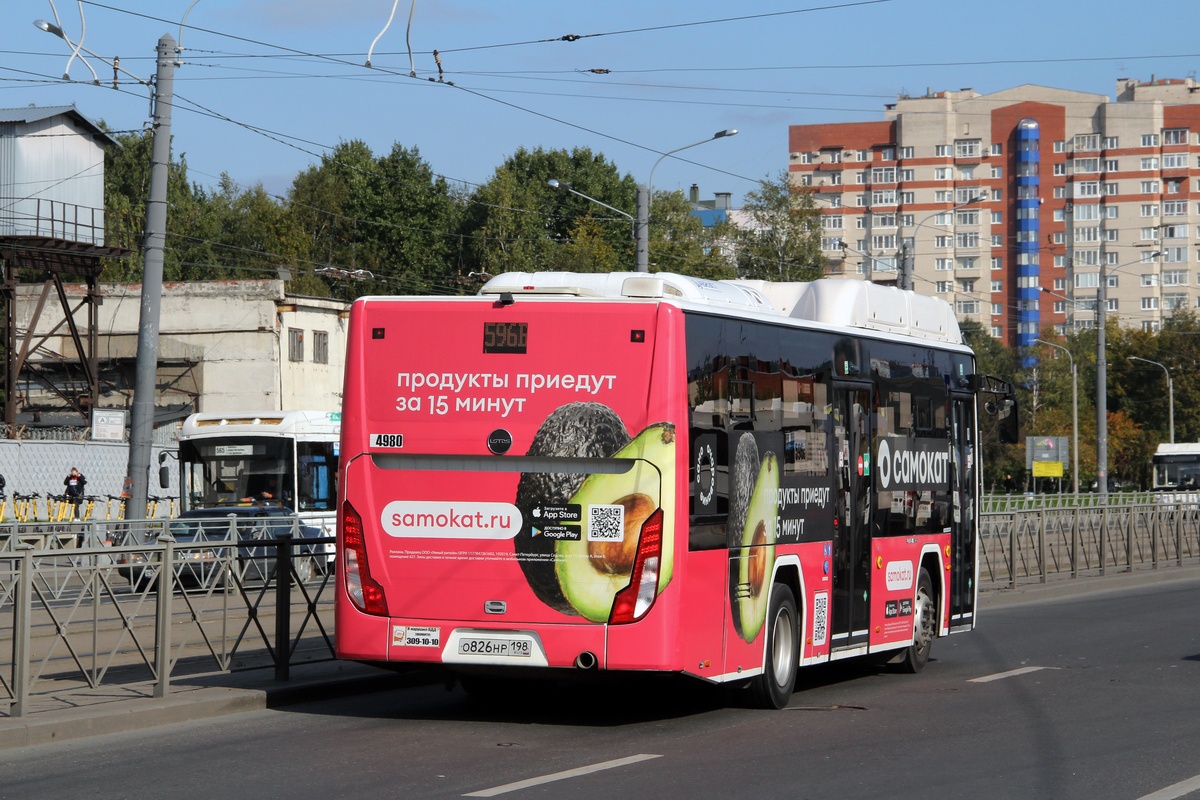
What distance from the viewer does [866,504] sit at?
12961 mm

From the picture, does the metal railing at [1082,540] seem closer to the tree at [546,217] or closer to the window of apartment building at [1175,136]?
the tree at [546,217]

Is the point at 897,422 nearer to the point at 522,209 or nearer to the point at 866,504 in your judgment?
the point at 866,504

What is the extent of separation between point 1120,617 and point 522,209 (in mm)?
55339

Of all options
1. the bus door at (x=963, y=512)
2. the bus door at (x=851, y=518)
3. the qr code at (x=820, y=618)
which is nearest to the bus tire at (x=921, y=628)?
the bus door at (x=963, y=512)

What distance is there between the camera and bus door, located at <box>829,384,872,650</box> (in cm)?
1242

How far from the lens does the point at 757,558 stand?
11.1 m

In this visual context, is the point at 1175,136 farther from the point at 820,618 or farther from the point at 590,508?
the point at 590,508

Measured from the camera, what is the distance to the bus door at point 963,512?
15141 mm

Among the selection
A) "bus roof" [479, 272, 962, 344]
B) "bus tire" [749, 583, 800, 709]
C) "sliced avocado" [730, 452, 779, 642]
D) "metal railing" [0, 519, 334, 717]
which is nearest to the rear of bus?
"bus roof" [479, 272, 962, 344]

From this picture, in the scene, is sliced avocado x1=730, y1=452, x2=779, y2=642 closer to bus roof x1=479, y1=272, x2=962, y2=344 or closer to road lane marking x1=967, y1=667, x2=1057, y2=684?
bus roof x1=479, y1=272, x2=962, y2=344

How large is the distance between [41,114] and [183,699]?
41.9 m

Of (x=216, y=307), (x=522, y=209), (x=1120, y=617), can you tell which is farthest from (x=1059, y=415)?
(x=1120, y=617)

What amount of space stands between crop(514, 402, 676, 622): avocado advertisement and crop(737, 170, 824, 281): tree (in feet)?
217

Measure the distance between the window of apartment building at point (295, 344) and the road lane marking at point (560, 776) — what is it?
4462 cm
